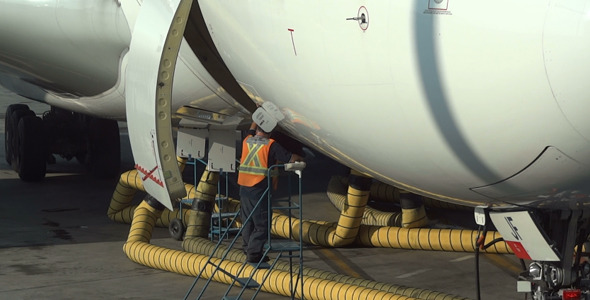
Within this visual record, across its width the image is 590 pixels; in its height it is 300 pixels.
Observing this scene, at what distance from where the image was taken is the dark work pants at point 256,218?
11.2m

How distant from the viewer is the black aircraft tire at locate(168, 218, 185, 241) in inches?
589

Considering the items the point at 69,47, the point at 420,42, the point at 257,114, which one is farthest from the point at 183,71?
the point at 420,42

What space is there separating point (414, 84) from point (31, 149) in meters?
12.3

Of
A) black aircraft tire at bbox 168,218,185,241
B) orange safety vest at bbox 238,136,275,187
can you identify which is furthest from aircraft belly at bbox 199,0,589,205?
black aircraft tire at bbox 168,218,185,241

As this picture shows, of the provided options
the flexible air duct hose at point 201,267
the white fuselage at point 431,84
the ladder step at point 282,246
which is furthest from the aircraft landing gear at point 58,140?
the white fuselage at point 431,84

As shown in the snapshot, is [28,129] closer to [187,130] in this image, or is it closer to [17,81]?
[17,81]

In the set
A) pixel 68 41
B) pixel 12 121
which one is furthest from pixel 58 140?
pixel 68 41

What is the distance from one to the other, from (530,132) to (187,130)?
21.7 ft

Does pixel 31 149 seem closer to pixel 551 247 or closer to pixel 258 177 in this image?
pixel 258 177

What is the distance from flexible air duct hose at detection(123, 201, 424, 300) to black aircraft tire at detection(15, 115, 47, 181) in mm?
4722

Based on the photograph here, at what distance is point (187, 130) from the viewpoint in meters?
13.0

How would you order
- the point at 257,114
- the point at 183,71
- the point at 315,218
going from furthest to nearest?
the point at 315,218
the point at 183,71
the point at 257,114

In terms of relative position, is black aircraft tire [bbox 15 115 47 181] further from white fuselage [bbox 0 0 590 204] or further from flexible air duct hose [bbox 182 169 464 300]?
white fuselage [bbox 0 0 590 204]

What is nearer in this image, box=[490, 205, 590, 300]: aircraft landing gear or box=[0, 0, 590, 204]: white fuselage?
box=[0, 0, 590, 204]: white fuselage
